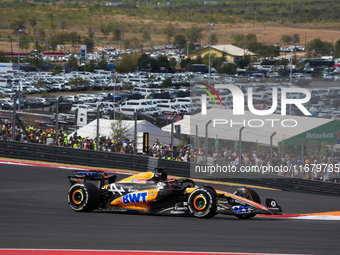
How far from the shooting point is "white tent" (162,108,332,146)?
1705 cm

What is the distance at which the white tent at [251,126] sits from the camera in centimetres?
1705

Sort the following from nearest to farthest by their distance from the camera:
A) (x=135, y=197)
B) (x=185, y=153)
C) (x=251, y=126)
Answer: (x=135, y=197)
(x=251, y=126)
(x=185, y=153)

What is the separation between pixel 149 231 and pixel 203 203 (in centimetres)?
146

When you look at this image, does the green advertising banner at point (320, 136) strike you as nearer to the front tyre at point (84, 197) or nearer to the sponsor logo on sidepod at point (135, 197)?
the sponsor logo on sidepod at point (135, 197)

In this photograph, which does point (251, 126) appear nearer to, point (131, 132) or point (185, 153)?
point (185, 153)

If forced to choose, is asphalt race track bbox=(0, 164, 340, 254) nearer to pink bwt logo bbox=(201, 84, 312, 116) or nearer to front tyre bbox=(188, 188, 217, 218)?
front tyre bbox=(188, 188, 217, 218)

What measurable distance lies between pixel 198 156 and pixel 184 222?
8928 millimetres

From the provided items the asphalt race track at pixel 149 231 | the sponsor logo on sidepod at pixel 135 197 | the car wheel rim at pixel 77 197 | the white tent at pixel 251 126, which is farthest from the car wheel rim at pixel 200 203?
the white tent at pixel 251 126

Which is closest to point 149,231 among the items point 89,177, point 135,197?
point 135,197

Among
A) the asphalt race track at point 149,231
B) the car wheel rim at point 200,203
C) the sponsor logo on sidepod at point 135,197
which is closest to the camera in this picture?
the asphalt race track at point 149,231

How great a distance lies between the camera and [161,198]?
9719mm

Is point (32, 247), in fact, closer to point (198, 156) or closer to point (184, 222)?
point (184, 222)

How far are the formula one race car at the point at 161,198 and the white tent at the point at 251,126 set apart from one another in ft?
23.0

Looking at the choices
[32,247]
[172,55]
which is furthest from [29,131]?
[172,55]
